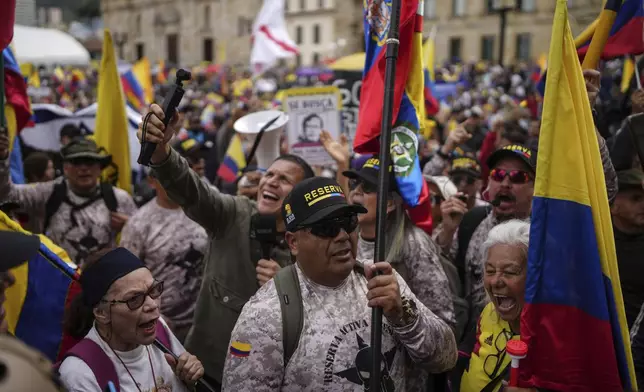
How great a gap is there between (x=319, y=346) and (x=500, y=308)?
0.87 m

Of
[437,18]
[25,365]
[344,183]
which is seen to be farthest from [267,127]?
[437,18]

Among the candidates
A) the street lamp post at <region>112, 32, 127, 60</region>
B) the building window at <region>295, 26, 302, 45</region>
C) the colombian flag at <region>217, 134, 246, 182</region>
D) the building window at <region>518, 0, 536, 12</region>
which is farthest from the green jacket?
the street lamp post at <region>112, 32, 127, 60</region>

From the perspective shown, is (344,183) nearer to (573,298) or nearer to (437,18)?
(573,298)

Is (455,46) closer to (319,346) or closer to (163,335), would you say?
(163,335)

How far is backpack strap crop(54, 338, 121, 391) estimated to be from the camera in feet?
9.04

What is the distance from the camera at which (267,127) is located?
17.5ft

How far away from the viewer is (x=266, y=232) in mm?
3820

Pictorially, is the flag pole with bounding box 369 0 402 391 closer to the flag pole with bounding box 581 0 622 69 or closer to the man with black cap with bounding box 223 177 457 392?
the man with black cap with bounding box 223 177 457 392

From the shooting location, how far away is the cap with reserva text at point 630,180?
4121 mm

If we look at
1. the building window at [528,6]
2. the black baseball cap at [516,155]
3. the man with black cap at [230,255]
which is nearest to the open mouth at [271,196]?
the man with black cap at [230,255]

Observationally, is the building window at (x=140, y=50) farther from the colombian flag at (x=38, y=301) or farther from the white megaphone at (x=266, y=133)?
the colombian flag at (x=38, y=301)

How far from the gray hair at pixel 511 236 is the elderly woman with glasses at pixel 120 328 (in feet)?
4.67

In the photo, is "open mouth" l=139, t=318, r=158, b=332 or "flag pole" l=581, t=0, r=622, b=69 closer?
"open mouth" l=139, t=318, r=158, b=332

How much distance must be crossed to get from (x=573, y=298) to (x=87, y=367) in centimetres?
188
